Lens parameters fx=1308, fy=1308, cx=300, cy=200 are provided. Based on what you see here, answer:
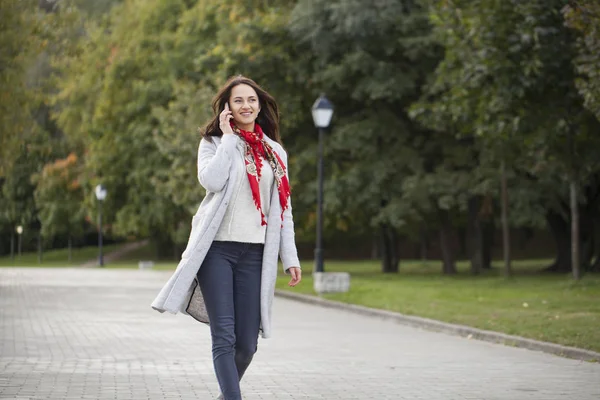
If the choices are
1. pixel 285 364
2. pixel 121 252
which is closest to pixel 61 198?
pixel 121 252

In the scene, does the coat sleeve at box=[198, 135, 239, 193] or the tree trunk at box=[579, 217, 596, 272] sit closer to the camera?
the coat sleeve at box=[198, 135, 239, 193]

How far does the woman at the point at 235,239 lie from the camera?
725 cm

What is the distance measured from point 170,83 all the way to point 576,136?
2624cm

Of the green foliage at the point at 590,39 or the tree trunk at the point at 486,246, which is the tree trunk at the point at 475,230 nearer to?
the tree trunk at the point at 486,246

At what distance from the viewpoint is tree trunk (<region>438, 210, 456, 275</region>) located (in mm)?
40250

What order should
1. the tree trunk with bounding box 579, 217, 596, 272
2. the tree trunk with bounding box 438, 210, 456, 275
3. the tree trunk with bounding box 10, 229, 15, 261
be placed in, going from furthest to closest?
1. the tree trunk with bounding box 10, 229, 15, 261
2. the tree trunk with bounding box 579, 217, 596, 272
3. the tree trunk with bounding box 438, 210, 456, 275

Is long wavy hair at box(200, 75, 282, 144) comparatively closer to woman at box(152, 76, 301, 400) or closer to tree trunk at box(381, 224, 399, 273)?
woman at box(152, 76, 301, 400)

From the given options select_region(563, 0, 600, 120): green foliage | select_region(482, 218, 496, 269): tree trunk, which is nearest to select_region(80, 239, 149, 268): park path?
select_region(482, 218, 496, 269): tree trunk

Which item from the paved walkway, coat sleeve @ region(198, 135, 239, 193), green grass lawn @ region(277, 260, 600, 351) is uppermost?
coat sleeve @ region(198, 135, 239, 193)

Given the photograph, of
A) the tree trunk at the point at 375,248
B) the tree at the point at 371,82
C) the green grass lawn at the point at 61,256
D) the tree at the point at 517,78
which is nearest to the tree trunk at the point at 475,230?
the tree at the point at 371,82

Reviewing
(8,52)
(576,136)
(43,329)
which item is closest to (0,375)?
(43,329)

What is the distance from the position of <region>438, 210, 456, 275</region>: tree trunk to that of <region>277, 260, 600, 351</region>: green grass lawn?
275 inches

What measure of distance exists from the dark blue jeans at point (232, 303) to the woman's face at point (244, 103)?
2.48ft

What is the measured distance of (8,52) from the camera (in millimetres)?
29203
